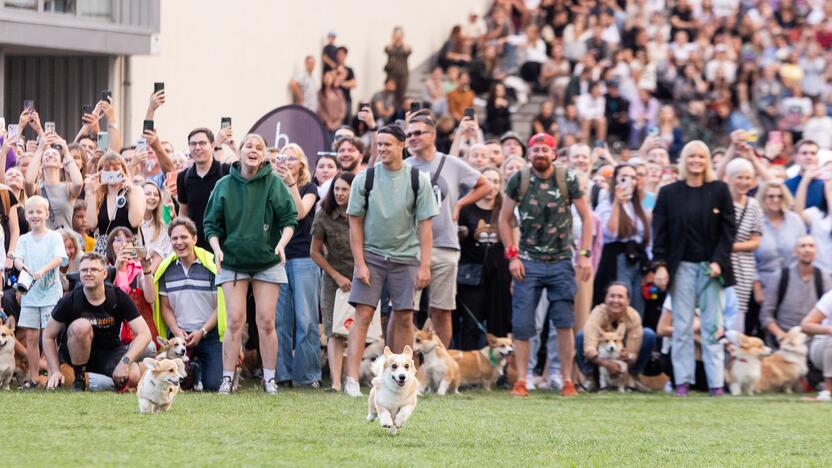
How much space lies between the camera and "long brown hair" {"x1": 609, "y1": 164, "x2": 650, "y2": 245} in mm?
15227

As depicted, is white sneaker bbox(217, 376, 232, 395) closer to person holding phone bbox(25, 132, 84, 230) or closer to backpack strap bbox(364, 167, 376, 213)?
backpack strap bbox(364, 167, 376, 213)

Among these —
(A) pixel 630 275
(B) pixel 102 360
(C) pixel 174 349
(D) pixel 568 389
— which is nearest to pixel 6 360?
(B) pixel 102 360

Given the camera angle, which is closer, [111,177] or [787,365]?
[111,177]

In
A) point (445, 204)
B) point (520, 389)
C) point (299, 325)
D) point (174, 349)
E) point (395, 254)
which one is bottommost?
point (520, 389)

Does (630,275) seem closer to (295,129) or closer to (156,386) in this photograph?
(295,129)

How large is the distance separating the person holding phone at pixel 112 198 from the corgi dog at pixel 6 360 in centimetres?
145

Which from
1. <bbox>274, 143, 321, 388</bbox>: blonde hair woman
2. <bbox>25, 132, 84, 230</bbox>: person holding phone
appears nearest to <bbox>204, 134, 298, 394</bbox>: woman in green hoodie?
<bbox>274, 143, 321, 388</bbox>: blonde hair woman

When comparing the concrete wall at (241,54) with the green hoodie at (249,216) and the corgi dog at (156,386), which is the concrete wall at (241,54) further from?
the corgi dog at (156,386)

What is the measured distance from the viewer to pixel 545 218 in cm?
1370

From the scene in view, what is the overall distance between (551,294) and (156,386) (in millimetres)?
4140

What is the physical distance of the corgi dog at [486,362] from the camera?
1430cm

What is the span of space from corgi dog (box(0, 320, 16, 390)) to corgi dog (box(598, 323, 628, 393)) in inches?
195

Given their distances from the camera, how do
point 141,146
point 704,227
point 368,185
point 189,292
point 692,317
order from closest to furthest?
1. point 368,185
2. point 189,292
3. point 704,227
4. point 692,317
5. point 141,146

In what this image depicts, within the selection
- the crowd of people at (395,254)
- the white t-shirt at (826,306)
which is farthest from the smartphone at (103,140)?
the white t-shirt at (826,306)
